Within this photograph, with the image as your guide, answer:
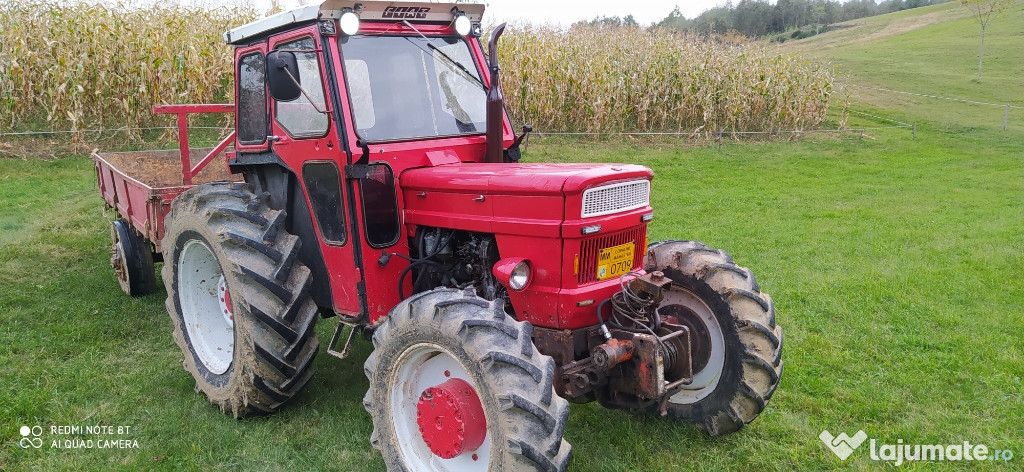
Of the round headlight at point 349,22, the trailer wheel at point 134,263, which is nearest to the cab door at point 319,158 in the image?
the round headlight at point 349,22

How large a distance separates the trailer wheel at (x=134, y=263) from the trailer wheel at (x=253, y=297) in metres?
2.04

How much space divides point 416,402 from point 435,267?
0.84 m

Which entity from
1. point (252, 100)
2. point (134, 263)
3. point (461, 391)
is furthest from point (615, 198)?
point (134, 263)

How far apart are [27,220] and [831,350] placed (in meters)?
9.15

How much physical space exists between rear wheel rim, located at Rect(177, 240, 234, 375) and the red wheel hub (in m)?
2.04

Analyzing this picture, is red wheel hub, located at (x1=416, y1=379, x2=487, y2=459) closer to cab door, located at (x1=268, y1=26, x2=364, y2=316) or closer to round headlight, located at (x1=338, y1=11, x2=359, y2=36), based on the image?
cab door, located at (x1=268, y1=26, x2=364, y2=316)

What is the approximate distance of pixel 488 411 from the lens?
3.03m

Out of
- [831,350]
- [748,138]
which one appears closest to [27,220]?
[831,350]

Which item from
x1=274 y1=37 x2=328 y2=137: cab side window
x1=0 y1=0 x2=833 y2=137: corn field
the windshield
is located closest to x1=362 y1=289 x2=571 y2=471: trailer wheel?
the windshield

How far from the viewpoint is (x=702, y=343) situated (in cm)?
408

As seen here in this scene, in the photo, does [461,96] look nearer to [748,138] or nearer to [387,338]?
[387,338]

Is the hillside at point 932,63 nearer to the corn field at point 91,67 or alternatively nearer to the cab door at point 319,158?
the corn field at point 91,67

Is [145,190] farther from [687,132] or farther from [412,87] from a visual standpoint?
[687,132]

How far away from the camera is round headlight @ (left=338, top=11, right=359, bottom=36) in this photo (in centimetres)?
370
